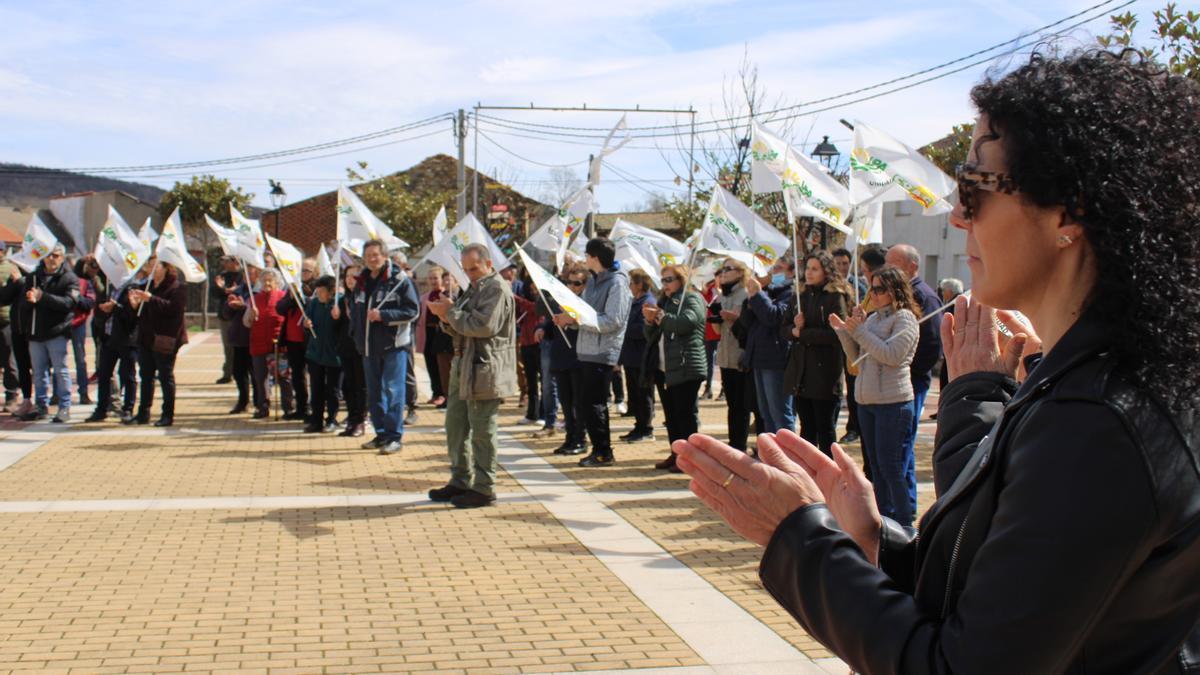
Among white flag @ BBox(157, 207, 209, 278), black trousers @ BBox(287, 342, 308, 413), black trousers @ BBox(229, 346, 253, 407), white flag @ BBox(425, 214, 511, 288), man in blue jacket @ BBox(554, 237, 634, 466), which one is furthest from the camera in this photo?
black trousers @ BBox(229, 346, 253, 407)

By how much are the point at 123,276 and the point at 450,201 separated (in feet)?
110

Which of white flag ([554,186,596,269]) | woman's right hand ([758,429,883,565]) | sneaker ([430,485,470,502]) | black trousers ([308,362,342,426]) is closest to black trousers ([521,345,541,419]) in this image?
white flag ([554,186,596,269])

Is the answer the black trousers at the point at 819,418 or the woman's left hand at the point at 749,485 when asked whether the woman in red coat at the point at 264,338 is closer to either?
the black trousers at the point at 819,418

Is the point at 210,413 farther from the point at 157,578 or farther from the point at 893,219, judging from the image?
the point at 893,219

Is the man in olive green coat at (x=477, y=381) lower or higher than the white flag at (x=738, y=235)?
lower

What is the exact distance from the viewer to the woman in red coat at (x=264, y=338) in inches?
576

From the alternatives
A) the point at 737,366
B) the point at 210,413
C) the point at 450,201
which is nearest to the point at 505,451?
the point at 737,366

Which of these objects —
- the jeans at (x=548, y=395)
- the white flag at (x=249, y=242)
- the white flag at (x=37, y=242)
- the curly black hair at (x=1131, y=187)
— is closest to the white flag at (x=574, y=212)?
the jeans at (x=548, y=395)

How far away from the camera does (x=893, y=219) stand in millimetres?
40938

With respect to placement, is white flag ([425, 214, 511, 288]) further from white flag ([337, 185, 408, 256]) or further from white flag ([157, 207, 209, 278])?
white flag ([157, 207, 209, 278])

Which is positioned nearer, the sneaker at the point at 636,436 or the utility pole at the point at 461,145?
the sneaker at the point at 636,436

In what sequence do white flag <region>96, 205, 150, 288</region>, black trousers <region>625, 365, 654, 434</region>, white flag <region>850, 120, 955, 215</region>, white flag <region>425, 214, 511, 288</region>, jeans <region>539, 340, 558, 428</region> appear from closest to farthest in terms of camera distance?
1. white flag <region>850, 120, 955, 215</region>
2. white flag <region>425, 214, 511, 288</region>
3. black trousers <region>625, 365, 654, 434</region>
4. jeans <region>539, 340, 558, 428</region>
5. white flag <region>96, 205, 150, 288</region>

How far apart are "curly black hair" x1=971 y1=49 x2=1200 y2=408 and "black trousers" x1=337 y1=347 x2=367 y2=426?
462 inches

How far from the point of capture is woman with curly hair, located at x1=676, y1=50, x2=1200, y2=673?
1292 millimetres
